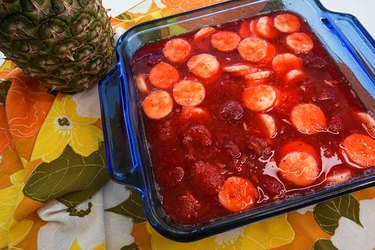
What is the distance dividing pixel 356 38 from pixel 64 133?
83cm

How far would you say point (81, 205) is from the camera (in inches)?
34.9

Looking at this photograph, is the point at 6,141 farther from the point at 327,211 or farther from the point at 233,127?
the point at 327,211

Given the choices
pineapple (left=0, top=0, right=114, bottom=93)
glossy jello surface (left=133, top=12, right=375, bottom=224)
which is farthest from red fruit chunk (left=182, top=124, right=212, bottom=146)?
pineapple (left=0, top=0, right=114, bottom=93)

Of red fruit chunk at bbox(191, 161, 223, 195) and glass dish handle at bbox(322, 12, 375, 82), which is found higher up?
glass dish handle at bbox(322, 12, 375, 82)

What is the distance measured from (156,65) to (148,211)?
457 millimetres

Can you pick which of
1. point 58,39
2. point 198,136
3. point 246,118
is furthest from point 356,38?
point 58,39

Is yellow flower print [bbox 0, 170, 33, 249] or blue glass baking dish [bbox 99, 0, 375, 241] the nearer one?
blue glass baking dish [bbox 99, 0, 375, 241]

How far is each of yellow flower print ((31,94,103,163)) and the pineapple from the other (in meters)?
0.06

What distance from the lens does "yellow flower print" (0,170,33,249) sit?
85 centimetres

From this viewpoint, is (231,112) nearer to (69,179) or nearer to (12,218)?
(69,179)

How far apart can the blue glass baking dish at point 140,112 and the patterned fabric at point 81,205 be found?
0.31 ft

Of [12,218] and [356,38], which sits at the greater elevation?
[356,38]

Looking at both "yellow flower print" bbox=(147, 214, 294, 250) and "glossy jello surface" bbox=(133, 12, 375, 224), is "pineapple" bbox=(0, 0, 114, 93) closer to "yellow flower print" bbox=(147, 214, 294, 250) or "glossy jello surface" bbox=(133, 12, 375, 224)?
"glossy jello surface" bbox=(133, 12, 375, 224)

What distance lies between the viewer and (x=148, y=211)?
75cm
